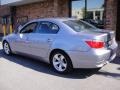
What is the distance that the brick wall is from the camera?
569 inches

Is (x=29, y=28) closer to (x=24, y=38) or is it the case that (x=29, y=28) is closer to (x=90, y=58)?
(x=24, y=38)

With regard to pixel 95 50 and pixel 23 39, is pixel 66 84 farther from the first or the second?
pixel 23 39

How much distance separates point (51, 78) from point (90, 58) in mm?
1188

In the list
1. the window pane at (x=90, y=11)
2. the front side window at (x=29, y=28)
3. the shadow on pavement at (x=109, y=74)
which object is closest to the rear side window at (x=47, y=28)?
the front side window at (x=29, y=28)

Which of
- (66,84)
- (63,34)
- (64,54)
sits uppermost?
(63,34)

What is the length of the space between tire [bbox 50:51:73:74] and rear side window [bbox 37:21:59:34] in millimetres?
697

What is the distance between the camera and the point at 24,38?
768cm

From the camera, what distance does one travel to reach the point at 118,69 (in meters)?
6.61

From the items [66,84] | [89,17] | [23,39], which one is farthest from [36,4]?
[66,84]

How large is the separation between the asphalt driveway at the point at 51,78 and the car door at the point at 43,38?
0.54m

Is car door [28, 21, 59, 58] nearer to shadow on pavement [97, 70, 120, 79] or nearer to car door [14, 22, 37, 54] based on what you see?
car door [14, 22, 37, 54]

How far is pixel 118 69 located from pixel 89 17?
23.7 ft

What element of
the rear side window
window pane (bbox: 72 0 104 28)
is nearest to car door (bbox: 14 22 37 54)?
the rear side window

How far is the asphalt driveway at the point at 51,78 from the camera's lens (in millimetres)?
5277
